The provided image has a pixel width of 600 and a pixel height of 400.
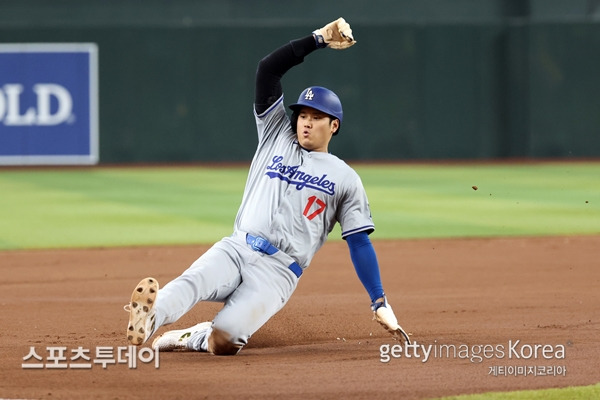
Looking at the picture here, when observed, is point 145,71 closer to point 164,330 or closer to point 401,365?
point 164,330

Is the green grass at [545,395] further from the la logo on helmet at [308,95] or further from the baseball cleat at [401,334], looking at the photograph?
the la logo on helmet at [308,95]

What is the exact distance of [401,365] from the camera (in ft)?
19.5

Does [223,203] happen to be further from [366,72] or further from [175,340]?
[175,340]

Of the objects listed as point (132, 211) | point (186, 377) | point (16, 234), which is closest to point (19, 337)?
point (186, 377)

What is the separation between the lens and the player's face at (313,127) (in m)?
6.47

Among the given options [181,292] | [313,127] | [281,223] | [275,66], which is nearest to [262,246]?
[281,223]

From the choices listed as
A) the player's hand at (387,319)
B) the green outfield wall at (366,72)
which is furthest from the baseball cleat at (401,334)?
the green outfield wall at (366,72)

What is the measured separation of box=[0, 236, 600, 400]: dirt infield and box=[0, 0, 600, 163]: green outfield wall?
11907 mm

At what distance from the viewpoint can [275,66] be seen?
21.4 feet

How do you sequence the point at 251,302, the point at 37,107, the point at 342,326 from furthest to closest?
the point at 37,107, the point at 342,326, the point at 251,302

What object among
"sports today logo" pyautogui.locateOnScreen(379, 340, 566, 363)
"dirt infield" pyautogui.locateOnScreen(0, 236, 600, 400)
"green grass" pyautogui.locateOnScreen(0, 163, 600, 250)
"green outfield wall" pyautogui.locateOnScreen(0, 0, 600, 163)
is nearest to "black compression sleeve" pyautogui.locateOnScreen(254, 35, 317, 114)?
"dirt infield" pyautogui.locateOnScreen(0, 236, 600, 400)

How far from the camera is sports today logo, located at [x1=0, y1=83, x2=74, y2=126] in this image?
22.5 m

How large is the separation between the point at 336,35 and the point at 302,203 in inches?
38.0

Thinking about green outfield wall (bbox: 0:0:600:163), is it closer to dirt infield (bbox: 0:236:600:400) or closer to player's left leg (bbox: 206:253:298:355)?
dirt infield (bbox: 0:236:600:400)
